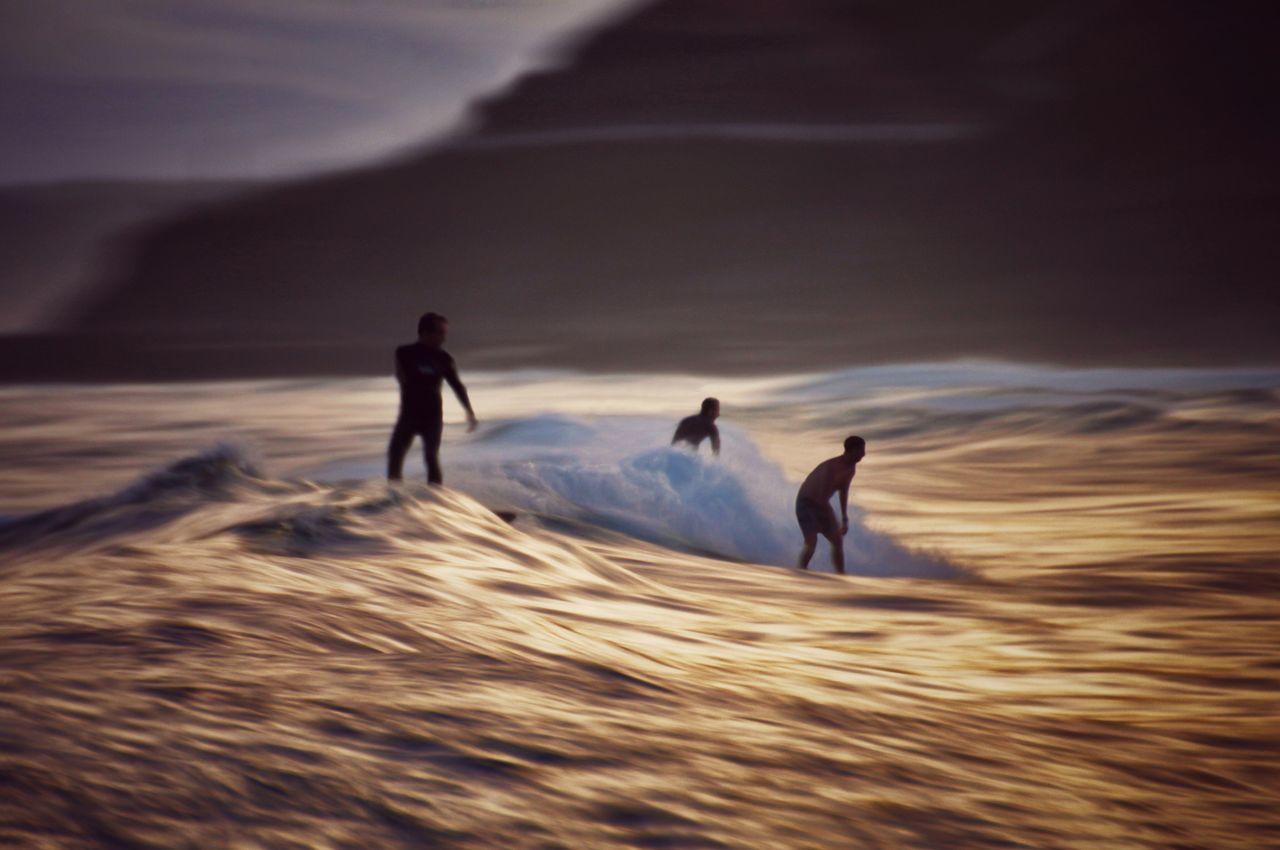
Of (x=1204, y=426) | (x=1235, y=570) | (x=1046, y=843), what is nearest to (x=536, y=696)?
(x=1046, y=843)

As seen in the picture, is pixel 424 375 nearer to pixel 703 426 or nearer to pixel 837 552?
pixel 837 552

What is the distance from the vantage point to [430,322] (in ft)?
26.9

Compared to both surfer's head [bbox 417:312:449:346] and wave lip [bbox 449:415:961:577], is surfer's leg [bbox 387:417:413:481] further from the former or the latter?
wave lip [bbox 449:415:961:577]

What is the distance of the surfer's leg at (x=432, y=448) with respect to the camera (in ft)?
27.8

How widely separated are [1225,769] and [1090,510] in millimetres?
14093

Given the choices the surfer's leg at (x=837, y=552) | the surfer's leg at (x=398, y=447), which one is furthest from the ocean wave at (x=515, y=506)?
the surfer's leg at (x=837, y=552)

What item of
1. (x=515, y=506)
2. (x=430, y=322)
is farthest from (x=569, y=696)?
(x=515, y=506)

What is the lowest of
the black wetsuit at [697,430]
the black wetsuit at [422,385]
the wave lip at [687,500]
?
the wave lip at [687,500]

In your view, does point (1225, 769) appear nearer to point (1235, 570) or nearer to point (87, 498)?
point (1235, 570)

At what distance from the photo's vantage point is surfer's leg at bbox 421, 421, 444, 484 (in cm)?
846

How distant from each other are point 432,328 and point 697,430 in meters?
4.04

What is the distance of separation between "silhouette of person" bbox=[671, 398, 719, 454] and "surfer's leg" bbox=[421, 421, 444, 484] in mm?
3579

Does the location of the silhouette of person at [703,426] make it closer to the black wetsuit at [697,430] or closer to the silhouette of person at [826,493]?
the black wetsuit at [697,430]

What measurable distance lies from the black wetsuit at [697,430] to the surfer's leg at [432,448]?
3.58 meters
